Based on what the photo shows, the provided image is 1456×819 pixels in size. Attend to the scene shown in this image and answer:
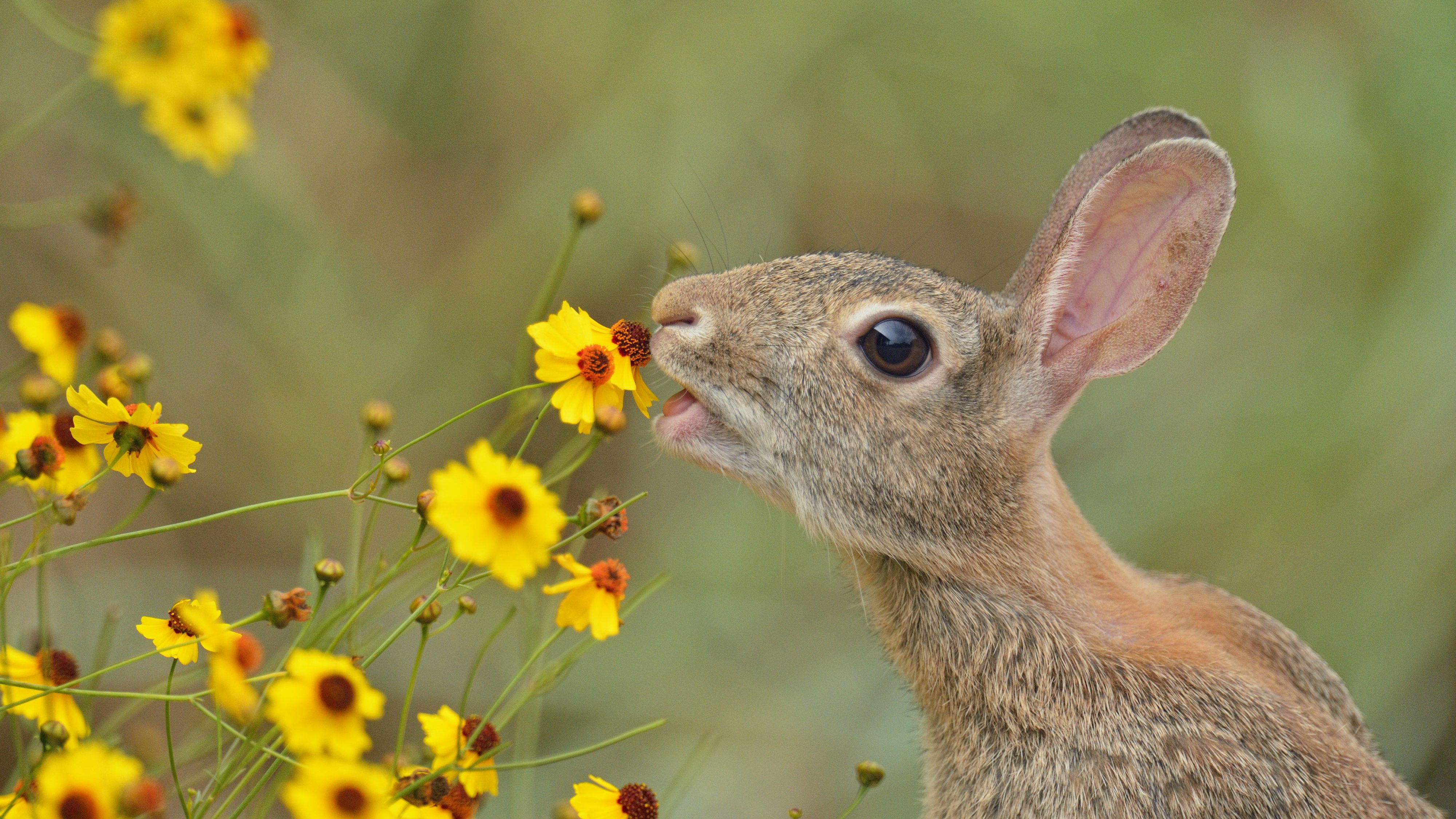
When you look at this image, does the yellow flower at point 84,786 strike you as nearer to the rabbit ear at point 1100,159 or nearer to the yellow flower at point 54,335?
the yellow flower at point 54,335

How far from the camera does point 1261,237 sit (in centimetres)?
378

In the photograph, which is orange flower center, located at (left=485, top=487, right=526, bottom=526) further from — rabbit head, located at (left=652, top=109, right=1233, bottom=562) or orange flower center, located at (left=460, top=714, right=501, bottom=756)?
rabbit head, located at (left=652, top=109, right=1233, bottom=562)

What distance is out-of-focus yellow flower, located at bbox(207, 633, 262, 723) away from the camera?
84cm

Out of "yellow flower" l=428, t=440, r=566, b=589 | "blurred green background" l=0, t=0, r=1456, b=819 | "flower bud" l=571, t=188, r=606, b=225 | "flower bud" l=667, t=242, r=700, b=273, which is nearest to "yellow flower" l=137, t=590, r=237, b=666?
"yellow flower" l=428, t=440, r=566, b=589

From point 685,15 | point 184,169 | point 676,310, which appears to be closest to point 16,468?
point 676,310

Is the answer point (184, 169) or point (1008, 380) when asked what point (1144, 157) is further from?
point (184, 169)

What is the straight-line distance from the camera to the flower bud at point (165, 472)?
108cm

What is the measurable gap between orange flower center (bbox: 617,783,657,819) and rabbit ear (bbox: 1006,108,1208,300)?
5.01ft

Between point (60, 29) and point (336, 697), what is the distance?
1.29m

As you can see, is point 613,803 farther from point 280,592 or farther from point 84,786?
point 84,786

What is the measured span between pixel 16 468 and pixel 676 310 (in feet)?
4.10

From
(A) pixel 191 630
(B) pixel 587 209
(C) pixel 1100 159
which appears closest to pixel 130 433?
(A) pixel 191 630

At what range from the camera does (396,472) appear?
1262 mm

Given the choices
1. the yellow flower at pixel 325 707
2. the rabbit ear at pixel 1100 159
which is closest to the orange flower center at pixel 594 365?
the yellow flower at pixel 325 707
